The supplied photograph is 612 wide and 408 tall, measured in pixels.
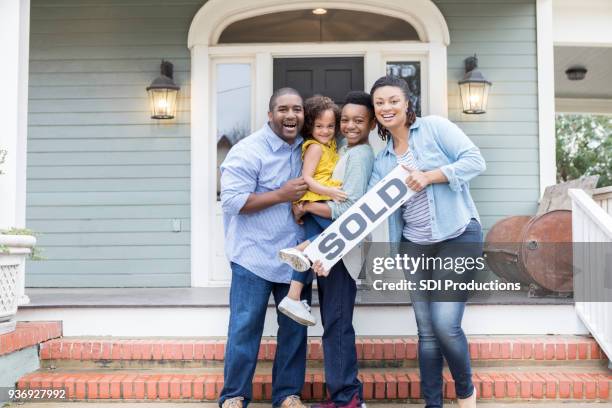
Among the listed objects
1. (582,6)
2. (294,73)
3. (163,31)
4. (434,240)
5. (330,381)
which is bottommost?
(330,381)

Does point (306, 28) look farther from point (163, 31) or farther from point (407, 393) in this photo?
point (407, 393)

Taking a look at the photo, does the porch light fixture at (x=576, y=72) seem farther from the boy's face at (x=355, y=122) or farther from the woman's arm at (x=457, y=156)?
the boy's face at (x=355, y=122)

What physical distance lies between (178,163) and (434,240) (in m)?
3.13

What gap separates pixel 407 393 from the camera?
3.16 metres

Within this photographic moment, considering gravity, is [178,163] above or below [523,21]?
below

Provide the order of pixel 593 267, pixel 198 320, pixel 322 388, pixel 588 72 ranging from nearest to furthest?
pixel 322 388 → pixel 593 267 → pixel 198 320 → pixel 588 72

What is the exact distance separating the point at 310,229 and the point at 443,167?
27.0 inches

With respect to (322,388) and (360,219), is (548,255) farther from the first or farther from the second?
(360,219)

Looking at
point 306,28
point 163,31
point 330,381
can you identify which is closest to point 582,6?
point 306,28

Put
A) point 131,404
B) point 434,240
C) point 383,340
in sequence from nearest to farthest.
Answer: point 434,240 → point 131,404 → point 383,340

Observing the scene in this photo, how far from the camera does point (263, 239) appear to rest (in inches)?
111

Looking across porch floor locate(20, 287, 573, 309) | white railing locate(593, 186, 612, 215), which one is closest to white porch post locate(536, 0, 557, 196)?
white railing locate(593, 186, 612, 215)

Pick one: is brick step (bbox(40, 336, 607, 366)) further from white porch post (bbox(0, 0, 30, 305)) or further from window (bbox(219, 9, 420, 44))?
window (bbox(219, 9, 420, 44))

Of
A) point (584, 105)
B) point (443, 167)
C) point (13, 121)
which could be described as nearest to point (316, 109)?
point (443, 167)
